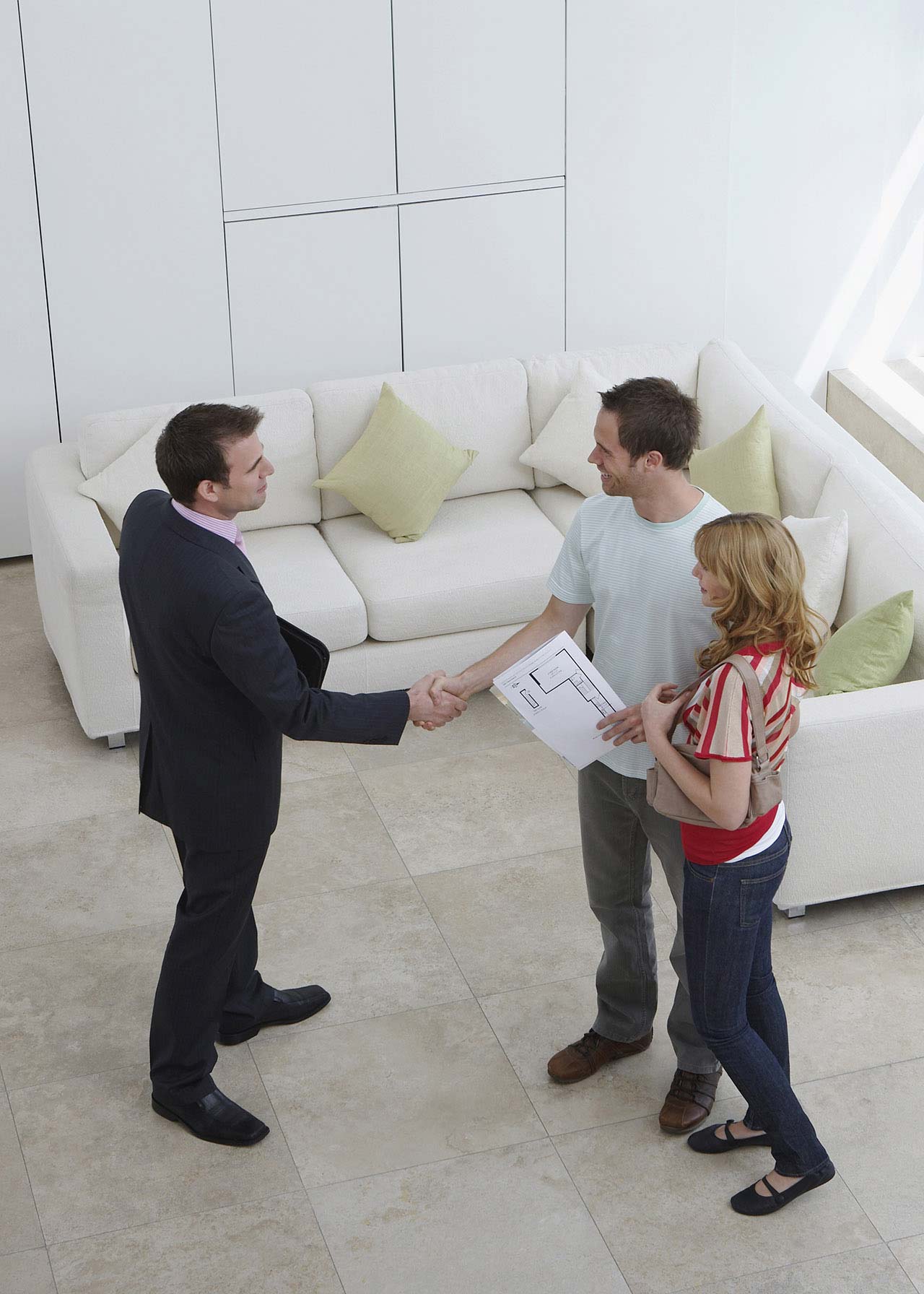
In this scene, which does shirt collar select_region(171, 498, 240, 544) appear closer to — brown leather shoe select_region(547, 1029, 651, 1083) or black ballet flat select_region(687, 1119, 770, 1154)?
brown leather shoe select_region(547, 1029, 651, 1083)

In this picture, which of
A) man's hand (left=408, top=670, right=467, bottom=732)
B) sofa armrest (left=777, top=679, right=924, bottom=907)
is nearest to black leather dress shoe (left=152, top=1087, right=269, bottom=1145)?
man's hand (left=408, top=670, right=467, bottom=732)

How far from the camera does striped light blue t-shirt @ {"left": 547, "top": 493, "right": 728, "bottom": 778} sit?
268 centimetres

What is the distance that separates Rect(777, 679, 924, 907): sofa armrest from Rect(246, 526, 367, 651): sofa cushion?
1.60 meters

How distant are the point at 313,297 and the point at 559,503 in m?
1.37

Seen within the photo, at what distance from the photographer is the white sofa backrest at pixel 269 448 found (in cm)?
484

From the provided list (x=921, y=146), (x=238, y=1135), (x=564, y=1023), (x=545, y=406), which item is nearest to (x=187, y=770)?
(x=238, y=1135)

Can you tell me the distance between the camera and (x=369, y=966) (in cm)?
353

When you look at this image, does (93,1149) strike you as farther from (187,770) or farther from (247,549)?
(247,549)

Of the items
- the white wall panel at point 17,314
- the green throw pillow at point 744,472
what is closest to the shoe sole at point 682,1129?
the green throw pillow at point 744,472

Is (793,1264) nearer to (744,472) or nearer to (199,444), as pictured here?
(199,444)

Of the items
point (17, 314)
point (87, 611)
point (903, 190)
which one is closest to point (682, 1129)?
point (87, 611)

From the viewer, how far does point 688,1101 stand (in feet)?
9.86

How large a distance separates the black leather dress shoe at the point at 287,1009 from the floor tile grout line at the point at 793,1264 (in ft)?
3.51

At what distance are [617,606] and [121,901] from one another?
173 cm
